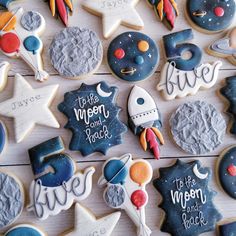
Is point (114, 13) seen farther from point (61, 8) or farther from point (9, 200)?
point (9, 200)

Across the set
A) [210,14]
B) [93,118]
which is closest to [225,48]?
[210,14]

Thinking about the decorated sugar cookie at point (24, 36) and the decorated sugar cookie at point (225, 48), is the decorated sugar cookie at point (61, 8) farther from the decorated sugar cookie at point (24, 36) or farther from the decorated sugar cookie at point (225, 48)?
the decorated sugar cookie at point (225, 48)

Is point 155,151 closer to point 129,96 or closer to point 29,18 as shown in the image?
point 129,96

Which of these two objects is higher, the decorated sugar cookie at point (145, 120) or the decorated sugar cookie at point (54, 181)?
the decorated sugar cookie at point (145, 120)

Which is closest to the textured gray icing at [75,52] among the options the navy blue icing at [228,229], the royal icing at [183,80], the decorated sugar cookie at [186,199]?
the royal icing at [183,80]

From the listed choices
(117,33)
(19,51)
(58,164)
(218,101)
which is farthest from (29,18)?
(218,101)

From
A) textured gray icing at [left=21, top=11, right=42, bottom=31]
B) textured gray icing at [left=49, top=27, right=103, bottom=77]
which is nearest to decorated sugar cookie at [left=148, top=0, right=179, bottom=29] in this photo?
textured gray icing at [left=49, top=27, right=103, bottom=77]

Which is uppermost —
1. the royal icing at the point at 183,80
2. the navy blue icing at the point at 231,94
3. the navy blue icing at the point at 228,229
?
the royal icing at the point at 183,80
